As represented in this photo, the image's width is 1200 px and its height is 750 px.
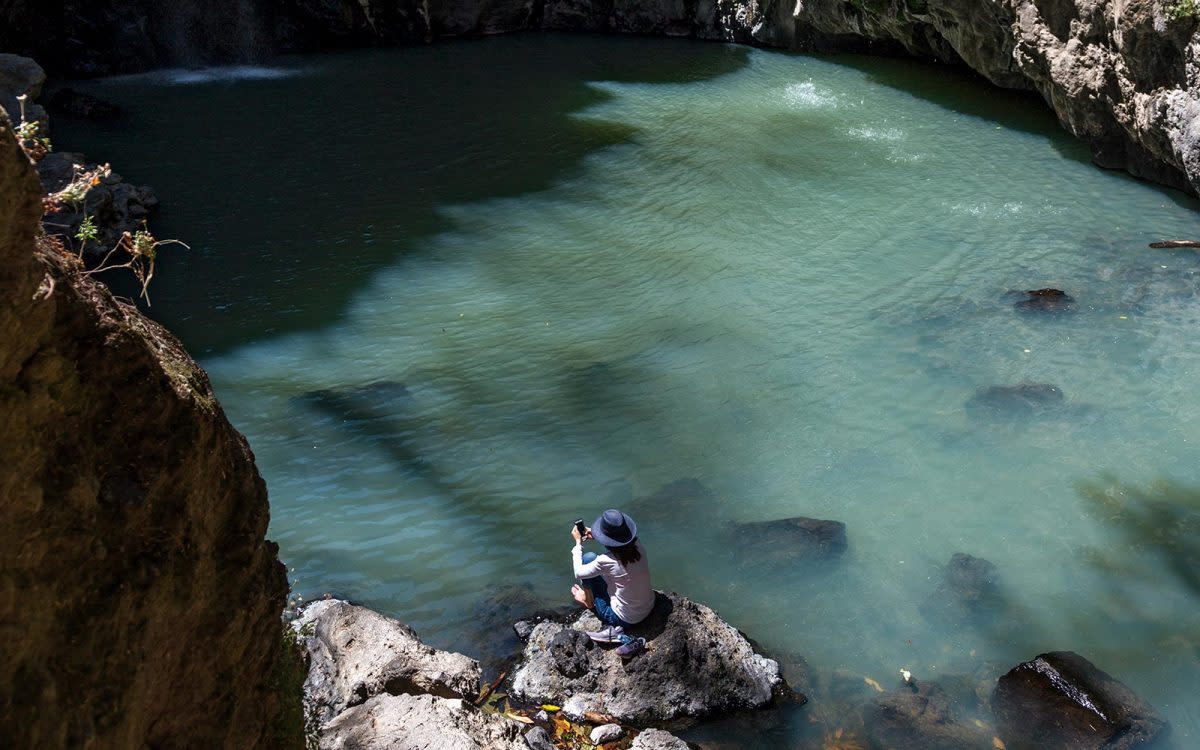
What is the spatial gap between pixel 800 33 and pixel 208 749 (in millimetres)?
20969

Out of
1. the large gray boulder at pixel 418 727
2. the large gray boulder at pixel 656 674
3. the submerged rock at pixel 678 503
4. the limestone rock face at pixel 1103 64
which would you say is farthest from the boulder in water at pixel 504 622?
the limestone rock face at pixel 1103 64

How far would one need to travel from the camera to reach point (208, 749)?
9.47 ft

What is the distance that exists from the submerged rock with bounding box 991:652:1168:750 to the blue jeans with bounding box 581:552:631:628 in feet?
7.49

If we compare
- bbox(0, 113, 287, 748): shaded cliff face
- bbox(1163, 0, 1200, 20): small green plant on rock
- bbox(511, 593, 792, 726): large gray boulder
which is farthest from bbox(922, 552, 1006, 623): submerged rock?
bbox(1163, 0, 1200, 20): small green plant on rock

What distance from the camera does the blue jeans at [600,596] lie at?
596 cm

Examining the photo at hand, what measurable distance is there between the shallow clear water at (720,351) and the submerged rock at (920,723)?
241 millimetres

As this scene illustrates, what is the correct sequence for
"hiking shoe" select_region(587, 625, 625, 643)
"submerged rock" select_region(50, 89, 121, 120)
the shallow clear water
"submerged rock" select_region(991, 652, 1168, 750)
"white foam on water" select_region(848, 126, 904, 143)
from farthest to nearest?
1. "submerged rock" select_region(50, 89, 121, 120)
2. "white foam on water" select_region(848, 126, 904, 143)
3. the shallow clear water
4. "hiking shoe" select_region(587, 625, 625, 643)
5. "submerged rock" select_region(991, 652, 1168, 750)

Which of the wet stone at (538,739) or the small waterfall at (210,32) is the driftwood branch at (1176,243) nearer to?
the wet stone at (538,739)

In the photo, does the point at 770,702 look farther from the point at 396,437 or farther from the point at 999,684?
the point at 396,437

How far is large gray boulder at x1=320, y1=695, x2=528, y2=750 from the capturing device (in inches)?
177

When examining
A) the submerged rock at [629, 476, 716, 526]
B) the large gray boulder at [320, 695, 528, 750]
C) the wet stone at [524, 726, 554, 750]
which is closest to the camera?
the large gray boulder at [320, 695, 528, 750]

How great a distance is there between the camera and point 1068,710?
18.4 feet

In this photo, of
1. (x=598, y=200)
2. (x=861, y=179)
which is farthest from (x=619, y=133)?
(x=861, y=179)

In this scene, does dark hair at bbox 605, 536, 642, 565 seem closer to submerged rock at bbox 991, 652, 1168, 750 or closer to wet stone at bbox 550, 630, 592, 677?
wet stone at bbox 550, 630, 592, 677
